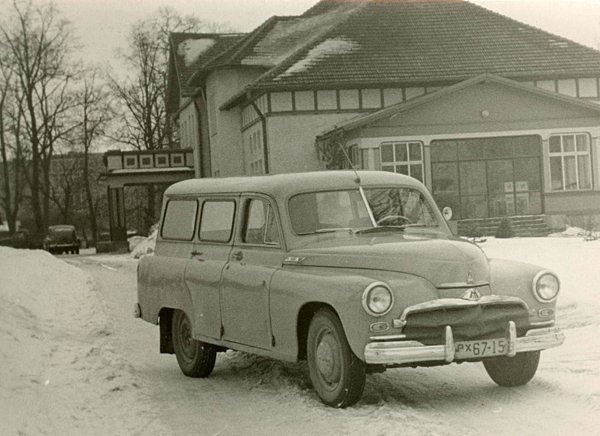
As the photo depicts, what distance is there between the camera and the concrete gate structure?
154 feet

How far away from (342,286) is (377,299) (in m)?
0.32

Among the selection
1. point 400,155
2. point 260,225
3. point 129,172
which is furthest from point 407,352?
point 129,172

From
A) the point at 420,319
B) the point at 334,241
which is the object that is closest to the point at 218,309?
A: the point at 334,241

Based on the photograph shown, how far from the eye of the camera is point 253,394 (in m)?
8.47

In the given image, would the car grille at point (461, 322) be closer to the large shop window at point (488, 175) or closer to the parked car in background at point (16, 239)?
the large shop window at point (488, 175)

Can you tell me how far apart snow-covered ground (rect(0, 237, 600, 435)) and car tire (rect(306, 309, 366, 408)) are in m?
0.13

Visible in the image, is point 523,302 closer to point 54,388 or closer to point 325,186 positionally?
point 325,186

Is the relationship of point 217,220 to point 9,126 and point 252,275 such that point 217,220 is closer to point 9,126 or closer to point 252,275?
point 252,275

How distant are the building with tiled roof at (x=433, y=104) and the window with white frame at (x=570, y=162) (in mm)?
33

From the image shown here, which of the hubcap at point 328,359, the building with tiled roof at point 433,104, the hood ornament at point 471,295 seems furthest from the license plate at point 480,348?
the building with tiled roof at point 433,104

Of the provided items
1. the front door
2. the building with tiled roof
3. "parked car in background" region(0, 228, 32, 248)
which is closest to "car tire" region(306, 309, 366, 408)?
the front door

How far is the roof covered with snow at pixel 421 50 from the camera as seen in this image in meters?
36.1

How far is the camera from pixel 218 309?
9.13 metres

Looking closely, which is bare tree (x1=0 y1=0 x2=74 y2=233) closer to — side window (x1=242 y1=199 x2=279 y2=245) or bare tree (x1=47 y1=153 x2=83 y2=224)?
side window (x1=242 y1=199 x2=279 y2=245)
